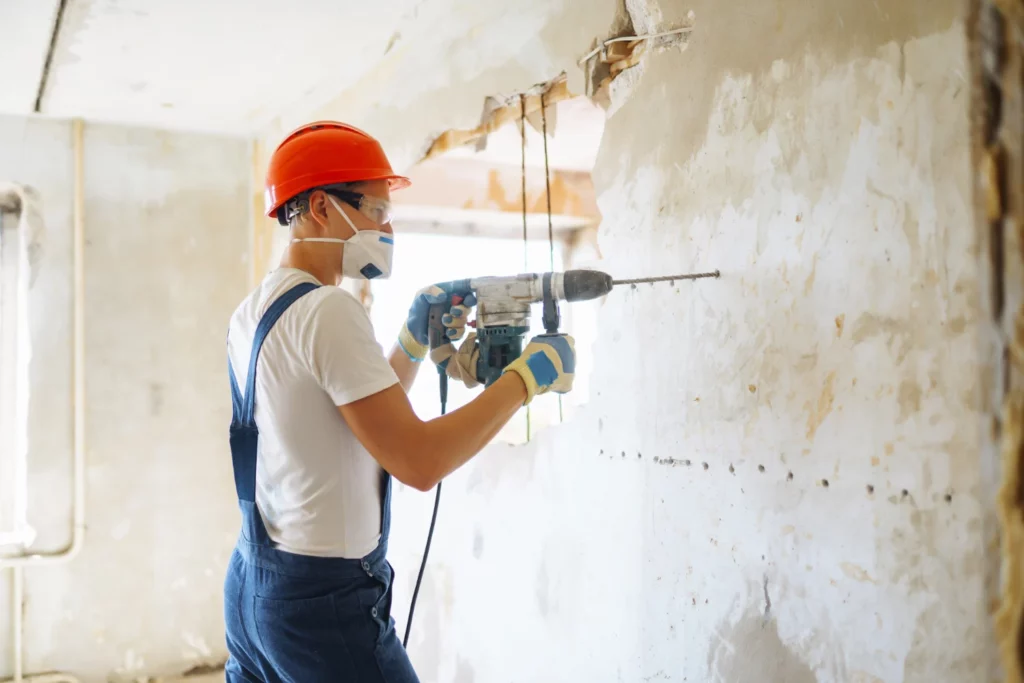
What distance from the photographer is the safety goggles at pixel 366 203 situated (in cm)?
139

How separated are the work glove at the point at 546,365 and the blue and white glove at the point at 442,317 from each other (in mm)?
255

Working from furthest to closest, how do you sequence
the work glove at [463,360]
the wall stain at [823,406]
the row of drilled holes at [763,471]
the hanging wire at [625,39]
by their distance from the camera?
the work glove at [463,360] < the hanging wire at [625,39] < the wall stain at [823,406] < the row of drilled holes at [763,471]

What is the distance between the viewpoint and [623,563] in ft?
4.84

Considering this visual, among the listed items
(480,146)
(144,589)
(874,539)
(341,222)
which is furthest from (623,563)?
(144,589)

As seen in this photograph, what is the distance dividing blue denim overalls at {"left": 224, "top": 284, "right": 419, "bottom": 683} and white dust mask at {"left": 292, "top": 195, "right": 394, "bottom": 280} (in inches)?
7.7

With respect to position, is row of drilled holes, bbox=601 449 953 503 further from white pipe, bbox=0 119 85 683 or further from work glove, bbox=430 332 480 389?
white pipe, bbox=0 119 85 683

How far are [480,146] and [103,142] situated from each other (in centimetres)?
171

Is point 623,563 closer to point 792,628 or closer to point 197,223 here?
point 792,628

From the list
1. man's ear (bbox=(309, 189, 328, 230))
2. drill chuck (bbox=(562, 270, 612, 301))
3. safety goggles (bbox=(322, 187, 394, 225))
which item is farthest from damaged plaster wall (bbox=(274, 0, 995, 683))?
man's ear (bbox=(309, 189, 328, 230))

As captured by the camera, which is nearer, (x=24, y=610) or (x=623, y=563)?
(x=623, y=563)

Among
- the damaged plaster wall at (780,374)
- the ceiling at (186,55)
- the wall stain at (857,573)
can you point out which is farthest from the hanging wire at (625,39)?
the wall stain at (857,573)

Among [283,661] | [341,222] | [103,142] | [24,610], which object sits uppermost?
[103,142]

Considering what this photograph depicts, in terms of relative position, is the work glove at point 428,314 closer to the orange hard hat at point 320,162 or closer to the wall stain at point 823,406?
the orange hard hat at point 320,162

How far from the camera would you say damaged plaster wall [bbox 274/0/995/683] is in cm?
94
